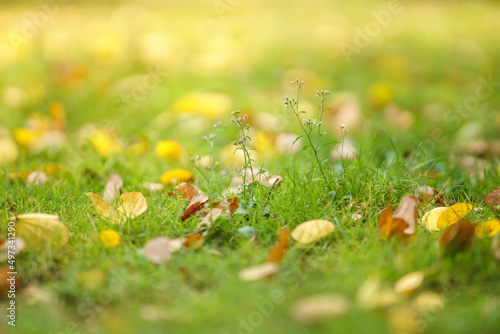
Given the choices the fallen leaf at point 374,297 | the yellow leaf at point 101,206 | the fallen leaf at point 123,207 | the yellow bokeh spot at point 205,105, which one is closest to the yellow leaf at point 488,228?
the fallen leaf at point 374,297

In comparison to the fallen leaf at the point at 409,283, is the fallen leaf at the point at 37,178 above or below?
above

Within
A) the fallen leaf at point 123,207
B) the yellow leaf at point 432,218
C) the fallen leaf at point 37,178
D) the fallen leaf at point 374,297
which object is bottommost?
the fallen leaf at point 374,297

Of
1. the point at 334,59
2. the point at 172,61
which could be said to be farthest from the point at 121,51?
the point at 334,59

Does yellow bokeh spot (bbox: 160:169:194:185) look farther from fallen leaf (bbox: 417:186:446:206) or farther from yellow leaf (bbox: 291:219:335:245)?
fallen leaf (bbox: 417:186:446:206)

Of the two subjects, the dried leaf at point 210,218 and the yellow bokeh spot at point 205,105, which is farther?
the yellow bokeh spot at point 205,105

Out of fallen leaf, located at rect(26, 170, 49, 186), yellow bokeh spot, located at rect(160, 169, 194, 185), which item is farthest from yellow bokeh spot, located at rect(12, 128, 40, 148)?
yellow bokeh spot, located at rect(160, 169, 194, 185)

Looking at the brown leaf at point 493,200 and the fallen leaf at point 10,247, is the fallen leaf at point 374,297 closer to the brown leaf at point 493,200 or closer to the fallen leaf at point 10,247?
the brown leaf at point 493,200
